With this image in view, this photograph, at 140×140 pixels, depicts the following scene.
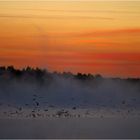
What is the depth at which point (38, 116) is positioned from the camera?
13016mm

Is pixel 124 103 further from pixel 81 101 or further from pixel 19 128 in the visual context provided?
pixel 19 128

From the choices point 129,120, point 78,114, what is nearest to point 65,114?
point 78,114

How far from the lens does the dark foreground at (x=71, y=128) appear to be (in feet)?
39.8

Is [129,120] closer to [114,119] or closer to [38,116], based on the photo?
[114,119]

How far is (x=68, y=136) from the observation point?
1203cm

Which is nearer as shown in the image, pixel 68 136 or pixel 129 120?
pixel 68 136

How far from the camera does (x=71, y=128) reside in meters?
12.7

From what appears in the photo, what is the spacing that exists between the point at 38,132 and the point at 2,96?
2.91ft

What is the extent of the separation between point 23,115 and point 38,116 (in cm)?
23

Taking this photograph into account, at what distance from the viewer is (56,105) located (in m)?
13.1

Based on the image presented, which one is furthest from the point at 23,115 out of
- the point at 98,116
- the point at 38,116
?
the point at 98,116

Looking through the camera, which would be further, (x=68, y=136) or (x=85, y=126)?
(x=85, y=126)

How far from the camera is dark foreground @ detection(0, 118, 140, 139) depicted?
478 inches

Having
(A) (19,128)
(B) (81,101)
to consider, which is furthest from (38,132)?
(B) (81,101)
